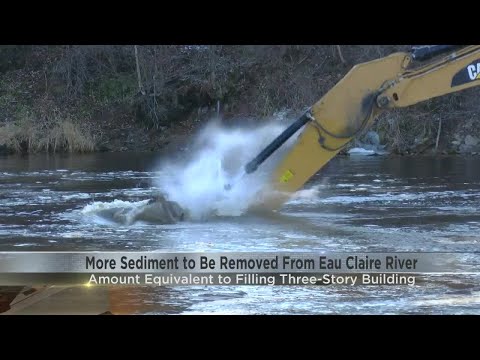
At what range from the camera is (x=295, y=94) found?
24203 millimetres

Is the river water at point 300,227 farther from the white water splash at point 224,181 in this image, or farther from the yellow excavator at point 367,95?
the yellow excavator at point 367,95

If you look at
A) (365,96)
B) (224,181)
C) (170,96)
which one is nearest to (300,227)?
(224,181)

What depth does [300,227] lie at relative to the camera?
9039 millimetres

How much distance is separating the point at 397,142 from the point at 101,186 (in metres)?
10.5

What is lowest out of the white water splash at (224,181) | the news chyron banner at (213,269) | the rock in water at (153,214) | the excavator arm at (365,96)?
the news chyron banner at (213,269)

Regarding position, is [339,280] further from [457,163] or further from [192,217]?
[457,163]

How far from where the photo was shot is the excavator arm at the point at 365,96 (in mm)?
8227

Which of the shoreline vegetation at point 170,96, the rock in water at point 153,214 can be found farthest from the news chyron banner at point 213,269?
the shoreline vegetation at point 170,96

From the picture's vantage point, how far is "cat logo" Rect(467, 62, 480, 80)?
26.9 feet

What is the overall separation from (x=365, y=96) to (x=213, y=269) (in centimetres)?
306

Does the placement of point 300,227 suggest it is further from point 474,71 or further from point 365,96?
point 474,71

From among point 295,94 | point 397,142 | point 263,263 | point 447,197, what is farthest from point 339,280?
point 295,94

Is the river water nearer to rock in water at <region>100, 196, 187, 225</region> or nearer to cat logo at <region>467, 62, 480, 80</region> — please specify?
rock in water at <region>100, 196, 187, 225</region>

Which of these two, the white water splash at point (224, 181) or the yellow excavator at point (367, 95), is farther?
the white water splash at point (224, 181)
